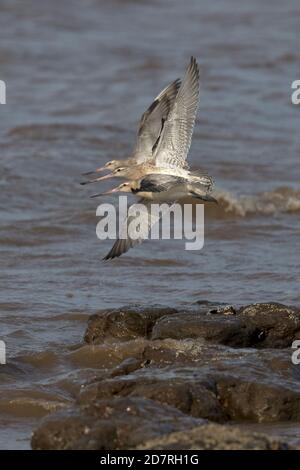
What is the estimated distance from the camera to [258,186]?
37.1ft

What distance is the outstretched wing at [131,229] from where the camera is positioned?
7.58m

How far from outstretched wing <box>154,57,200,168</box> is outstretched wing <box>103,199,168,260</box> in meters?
0.55

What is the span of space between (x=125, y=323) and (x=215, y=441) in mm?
2138

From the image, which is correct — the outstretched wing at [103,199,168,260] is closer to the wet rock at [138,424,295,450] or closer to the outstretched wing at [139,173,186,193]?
the outstretched wing at [139,173,186,193]

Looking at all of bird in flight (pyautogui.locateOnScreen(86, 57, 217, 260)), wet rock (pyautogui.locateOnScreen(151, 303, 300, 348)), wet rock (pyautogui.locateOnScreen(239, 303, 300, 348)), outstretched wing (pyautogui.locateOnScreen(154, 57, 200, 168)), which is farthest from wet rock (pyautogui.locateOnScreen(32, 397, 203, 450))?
outstretched wing (pyautogui.locateOnScreen(154, 57, 200, 168))

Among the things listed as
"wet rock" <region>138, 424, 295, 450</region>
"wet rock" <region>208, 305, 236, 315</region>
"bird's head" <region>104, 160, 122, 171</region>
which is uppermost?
"bird's head" <region>104, 160, 122, 171</region>

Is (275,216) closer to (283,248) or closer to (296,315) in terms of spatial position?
(283,248)

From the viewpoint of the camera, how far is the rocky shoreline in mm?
5004

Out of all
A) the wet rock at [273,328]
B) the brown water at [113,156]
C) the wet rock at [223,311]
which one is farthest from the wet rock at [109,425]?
the wet rock at [223,311]

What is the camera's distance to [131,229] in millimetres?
7770

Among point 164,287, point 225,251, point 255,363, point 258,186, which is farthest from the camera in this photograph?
point 258,186

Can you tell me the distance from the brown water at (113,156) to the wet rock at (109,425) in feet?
1.67

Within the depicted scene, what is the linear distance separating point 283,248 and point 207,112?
16.5ft
